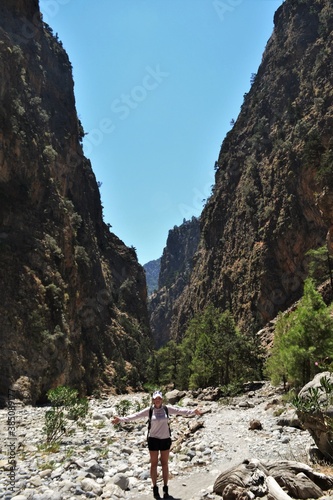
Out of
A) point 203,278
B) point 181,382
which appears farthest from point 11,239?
point 203,278

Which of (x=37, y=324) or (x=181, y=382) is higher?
(x=37, y=324)

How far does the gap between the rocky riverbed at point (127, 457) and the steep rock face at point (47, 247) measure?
18.3 meters

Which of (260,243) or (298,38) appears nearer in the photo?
(260,243)

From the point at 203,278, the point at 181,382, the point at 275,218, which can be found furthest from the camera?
the point at 203,278

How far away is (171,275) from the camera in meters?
177

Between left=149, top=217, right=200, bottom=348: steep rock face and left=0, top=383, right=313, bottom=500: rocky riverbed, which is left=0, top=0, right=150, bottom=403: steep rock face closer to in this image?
left=0, top=383, right=313, bottom=500: rocky riverbed

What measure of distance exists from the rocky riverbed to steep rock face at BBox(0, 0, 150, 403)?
60.1 feet

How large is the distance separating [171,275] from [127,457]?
164941 millimetres

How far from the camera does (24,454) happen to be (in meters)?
12.6

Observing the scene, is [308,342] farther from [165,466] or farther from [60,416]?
[165,466]

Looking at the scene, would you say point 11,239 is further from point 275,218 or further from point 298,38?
point 298,38

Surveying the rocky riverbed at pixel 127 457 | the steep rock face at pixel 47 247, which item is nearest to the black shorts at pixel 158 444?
the rocky riverbed at pixel 127 457

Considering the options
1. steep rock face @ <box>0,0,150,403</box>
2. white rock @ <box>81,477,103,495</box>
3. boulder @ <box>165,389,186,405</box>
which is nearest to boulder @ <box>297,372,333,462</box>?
white rock @ <box>81,477,103,495</box>

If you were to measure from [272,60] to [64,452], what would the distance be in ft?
308
